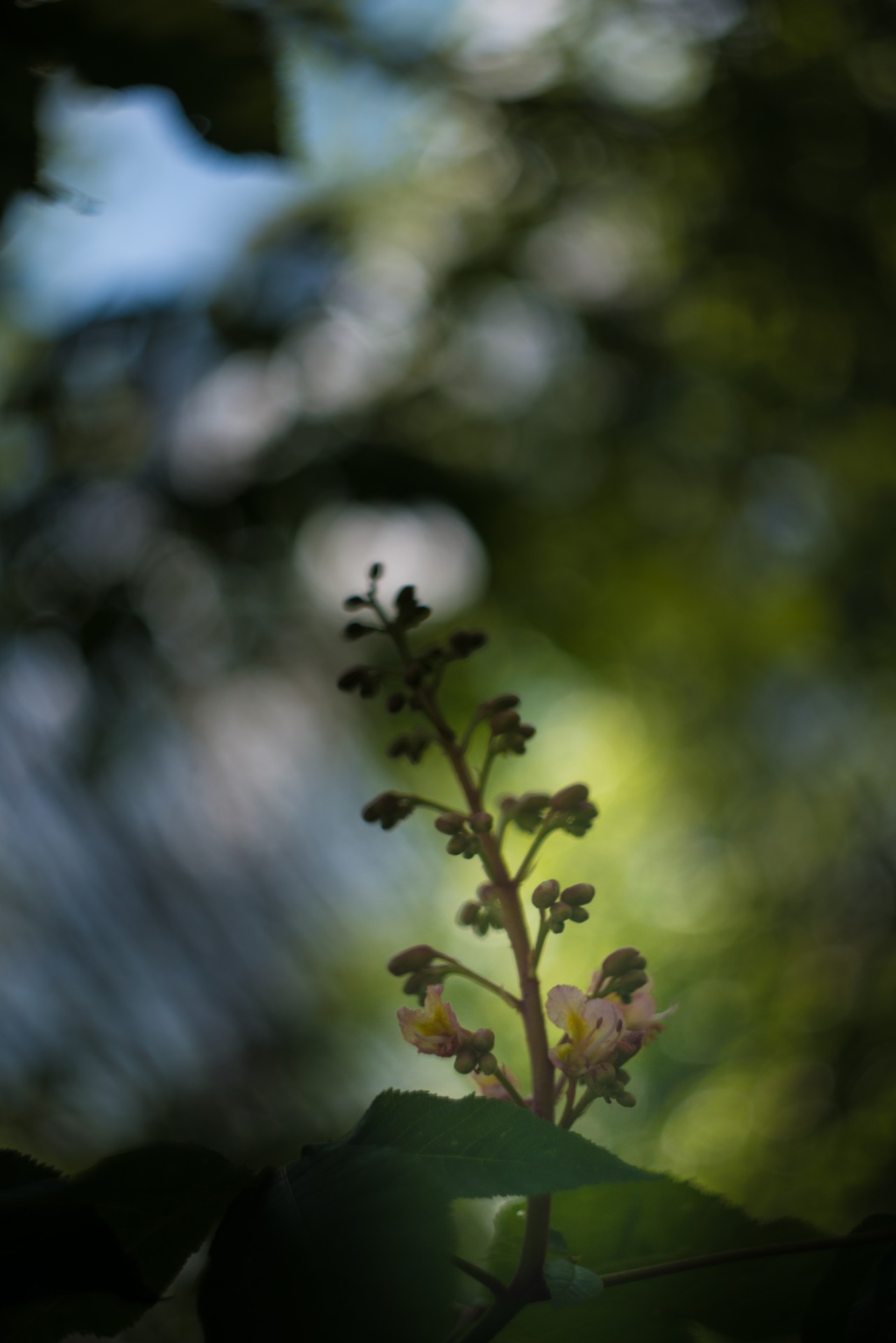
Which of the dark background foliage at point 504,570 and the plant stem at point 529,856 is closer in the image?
the plant stem at point 529,856

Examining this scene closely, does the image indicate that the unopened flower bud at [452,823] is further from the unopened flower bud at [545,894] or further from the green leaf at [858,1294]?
the green leaf at [858,1294]

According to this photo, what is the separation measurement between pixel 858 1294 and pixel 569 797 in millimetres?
136

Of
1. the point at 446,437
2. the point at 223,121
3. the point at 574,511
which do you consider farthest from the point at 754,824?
the point at 223,121

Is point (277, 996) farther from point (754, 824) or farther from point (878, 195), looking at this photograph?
point (878, 195)

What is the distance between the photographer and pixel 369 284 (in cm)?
124

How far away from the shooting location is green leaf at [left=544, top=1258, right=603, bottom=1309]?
20 centimetres

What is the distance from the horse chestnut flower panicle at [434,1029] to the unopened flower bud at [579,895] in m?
0.04

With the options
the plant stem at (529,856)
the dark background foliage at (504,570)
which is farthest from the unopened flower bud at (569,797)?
the dark background foliage at (504,570)

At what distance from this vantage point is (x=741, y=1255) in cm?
22

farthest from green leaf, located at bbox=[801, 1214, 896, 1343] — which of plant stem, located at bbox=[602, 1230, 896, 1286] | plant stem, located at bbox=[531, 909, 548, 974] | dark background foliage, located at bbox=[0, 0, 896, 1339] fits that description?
dark background foliage, located at bbox=[0, 0, 896, 1339]

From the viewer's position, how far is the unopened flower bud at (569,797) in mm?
244

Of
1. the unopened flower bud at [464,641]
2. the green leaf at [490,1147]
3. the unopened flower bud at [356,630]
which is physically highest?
the unopened flower bud at [356,630]

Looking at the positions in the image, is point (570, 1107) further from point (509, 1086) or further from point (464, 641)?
point (464, 641)

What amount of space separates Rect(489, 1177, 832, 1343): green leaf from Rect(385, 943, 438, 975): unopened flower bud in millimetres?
72
